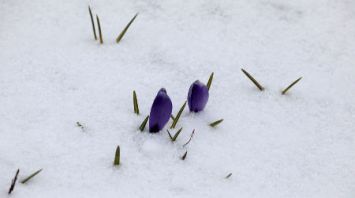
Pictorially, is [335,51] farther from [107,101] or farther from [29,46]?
[29,46]

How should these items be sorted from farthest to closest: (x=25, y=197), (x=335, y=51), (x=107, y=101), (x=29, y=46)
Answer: (x=335, y=51)
(x=29, y=46)
(x=107, y=101)
(x=25, y=197)

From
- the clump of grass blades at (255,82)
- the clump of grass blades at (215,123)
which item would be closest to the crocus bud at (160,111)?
the clump of grass blades at (215,123)

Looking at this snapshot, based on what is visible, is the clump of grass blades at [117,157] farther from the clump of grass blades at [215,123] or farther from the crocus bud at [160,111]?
the clump of grass blades at [215,123]

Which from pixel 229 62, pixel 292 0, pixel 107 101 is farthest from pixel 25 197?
pixel 292 0

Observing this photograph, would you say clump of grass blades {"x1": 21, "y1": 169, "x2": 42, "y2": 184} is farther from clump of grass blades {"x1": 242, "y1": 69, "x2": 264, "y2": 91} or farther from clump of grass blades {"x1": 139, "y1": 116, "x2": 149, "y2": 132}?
clump of grass blades {"x1": 242, "y1": 69, "x2": 264, "y2": 91}

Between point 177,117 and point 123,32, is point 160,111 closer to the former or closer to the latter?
point 177,117
